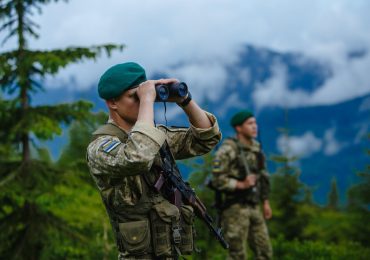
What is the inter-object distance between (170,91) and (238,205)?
4.12 meters

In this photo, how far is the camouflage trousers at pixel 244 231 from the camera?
677 centimetres

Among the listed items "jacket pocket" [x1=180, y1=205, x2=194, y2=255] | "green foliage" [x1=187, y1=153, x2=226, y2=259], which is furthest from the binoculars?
"green foliage" [x1=187, y1=153, x2=226, y2=259]

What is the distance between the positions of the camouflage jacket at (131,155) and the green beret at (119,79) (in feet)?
0.76

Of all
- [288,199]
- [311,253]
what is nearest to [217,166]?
[311,253]

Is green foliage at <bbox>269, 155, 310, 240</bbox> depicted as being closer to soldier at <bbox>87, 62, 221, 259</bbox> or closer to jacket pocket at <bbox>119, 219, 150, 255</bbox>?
soldier at <bbox>87, 62, 221, 259</bbox>

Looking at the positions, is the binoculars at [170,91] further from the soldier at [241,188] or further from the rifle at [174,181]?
the soldier at [241,188]

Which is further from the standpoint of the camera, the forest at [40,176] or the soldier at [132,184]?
the forest at [40,176]

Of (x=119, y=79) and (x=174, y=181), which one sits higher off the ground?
(x=119, y=79)

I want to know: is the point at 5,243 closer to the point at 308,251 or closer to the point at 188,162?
the point at 188,162

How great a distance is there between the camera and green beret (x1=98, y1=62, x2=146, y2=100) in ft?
9.98

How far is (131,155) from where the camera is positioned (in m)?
2.75

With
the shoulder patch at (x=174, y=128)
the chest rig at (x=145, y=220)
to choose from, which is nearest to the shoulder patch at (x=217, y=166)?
the shoulder patch at (x=174, y=128)

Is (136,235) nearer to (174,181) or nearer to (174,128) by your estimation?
(174,181)

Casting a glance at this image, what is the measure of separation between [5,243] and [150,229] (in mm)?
5980
